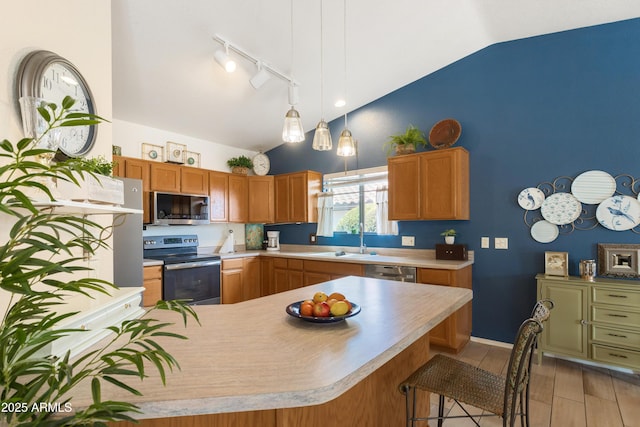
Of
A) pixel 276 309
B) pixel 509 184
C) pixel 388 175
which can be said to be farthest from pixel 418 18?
pixel 276 309

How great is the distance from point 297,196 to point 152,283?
2.27 meters

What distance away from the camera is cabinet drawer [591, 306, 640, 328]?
8.18 ft

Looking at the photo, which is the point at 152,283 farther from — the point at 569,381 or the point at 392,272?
the point at 569,381

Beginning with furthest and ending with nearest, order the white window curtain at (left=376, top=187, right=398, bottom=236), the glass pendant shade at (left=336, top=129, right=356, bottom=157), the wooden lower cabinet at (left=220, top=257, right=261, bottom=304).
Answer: the wooden lower cabinet at (left=220, top=257, right=261, bottom=304) < the white window curtain at (left=376, top=187, right=398, bottom=236) < the glass pendant shade at (left=336, top=129, right=356, bottom=157)

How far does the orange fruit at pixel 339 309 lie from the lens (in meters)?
1.36

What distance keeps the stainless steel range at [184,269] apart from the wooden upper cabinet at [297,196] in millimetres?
1295

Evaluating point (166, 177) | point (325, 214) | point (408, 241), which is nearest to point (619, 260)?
point (408, 241)

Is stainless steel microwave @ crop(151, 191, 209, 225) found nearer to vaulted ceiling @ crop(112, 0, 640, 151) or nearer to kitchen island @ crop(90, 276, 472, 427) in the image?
vaulted ceiling @ crop(112, 0, 640, 151)

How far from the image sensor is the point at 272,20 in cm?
268

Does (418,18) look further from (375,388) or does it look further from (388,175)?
→ (375,388)

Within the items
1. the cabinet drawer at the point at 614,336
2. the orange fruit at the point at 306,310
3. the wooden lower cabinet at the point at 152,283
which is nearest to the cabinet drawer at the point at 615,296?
the cabinet drawer at the point at 614,336

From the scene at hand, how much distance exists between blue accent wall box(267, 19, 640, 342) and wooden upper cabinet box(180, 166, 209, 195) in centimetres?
282

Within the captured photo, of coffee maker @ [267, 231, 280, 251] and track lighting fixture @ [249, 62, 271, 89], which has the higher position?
track lighting fixture @ [249, 62, 271, 89]

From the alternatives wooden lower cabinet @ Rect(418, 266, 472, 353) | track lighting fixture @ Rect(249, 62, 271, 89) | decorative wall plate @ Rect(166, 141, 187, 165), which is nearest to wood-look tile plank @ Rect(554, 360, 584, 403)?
wooden lower cabinet @ Rect(418, 266, 472, 353)
